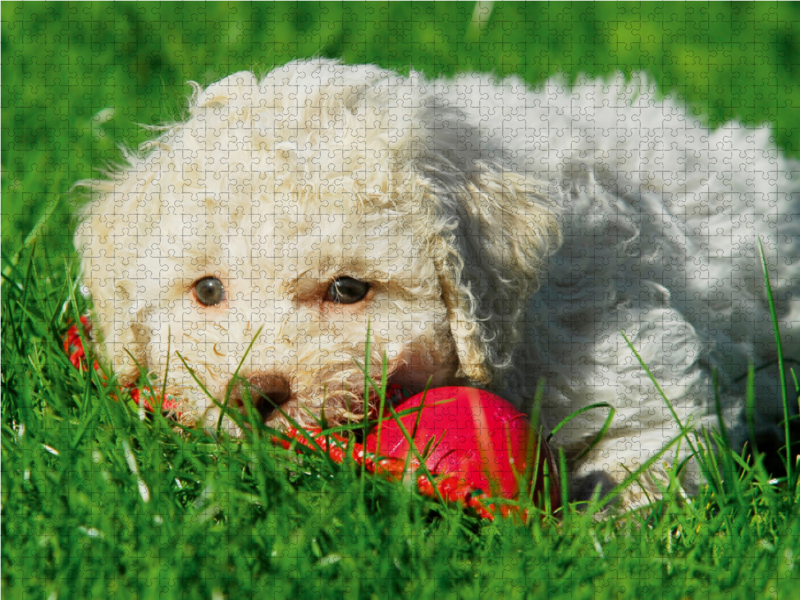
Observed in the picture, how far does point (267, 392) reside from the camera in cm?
256

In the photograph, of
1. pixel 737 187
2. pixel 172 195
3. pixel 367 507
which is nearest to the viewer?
pixel 367 507

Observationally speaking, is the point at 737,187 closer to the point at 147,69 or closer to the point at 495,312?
the point at 495,312

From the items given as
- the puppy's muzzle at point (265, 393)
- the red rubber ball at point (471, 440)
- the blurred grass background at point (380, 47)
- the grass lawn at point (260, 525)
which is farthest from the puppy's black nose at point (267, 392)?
the blurred grass background at point (380, 47)

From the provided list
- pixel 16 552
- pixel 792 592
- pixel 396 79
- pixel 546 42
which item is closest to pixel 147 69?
pixel 546 42

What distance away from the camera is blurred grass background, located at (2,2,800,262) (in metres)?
6.32

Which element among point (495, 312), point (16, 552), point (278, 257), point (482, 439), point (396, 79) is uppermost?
point (396, 79)

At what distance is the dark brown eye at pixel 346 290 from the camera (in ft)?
9.06

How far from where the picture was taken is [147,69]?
22.6 feet

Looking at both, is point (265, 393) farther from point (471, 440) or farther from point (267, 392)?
point (471, 440)

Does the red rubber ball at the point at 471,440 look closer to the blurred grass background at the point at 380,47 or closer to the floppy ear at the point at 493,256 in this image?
the floppy ear at the point at 493,256

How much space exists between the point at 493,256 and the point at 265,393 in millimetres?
936

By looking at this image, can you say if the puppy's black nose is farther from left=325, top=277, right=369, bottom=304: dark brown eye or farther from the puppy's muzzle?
left=325, top=277, right=369, bottom=304: dark brown eye

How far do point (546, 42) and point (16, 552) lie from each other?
632 centimetres

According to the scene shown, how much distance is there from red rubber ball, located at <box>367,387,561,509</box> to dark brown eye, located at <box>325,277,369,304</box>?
39 centimetres
